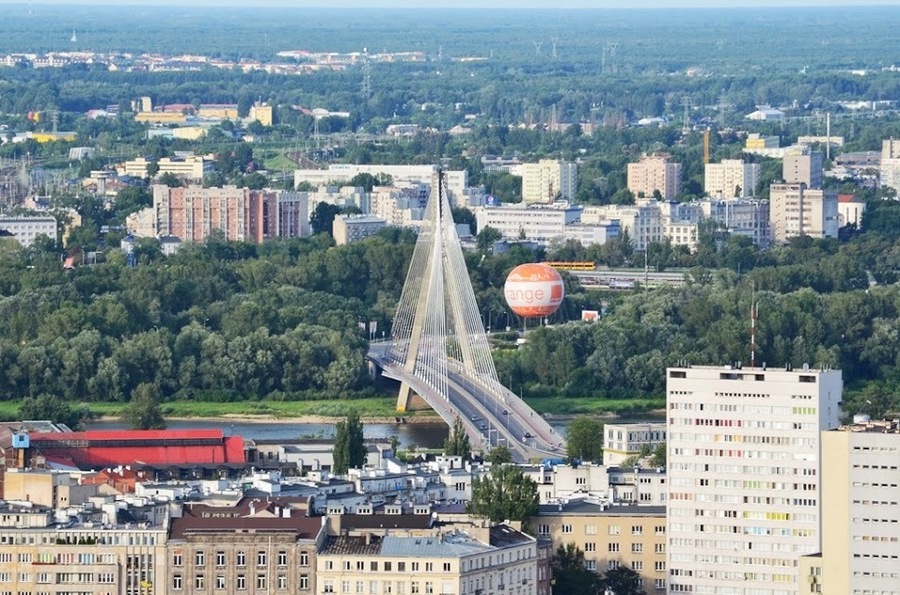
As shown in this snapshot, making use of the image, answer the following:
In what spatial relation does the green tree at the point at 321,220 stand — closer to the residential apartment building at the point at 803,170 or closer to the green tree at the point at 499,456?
the residential apartment building at the point at 803,170

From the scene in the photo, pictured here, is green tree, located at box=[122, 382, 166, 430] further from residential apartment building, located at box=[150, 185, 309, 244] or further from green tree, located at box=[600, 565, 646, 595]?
residential apartment building, located at box=[150, 185, 309, 244]

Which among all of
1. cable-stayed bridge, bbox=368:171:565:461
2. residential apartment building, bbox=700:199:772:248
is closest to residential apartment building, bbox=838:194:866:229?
residential apartment building, bbox=700:199:772:248

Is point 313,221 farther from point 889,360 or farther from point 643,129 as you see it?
point 643,129

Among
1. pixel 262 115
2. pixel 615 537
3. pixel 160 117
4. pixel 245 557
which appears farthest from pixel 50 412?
pixel 160 117

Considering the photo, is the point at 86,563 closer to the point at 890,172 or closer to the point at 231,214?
the point at 231,214

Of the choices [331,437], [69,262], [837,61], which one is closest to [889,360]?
[331,437]

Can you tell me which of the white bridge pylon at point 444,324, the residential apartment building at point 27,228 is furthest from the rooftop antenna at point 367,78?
the white bridge pylon at point 444,324
